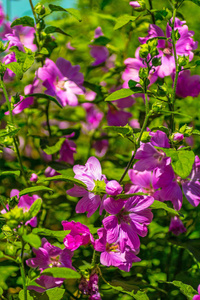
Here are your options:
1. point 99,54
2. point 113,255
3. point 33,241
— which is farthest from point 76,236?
point 99,54

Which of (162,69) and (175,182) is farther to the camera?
(162,69)

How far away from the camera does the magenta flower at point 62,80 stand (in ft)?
3.28

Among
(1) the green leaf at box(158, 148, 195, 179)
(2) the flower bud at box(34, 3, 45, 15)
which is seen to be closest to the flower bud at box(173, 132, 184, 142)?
(1) the green leaf at box(158, 148, 195, 179)

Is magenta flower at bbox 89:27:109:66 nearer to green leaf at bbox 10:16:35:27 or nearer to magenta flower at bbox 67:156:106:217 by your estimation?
green leaf at bbox 10:16:35:27

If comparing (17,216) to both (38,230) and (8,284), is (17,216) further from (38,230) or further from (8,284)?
(8,284)

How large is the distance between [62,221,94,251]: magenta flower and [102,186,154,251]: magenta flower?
5 centimetres

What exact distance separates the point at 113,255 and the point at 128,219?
79 mm

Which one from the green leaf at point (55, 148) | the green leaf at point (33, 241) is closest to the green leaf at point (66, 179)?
the green leaf at point (33, 241)

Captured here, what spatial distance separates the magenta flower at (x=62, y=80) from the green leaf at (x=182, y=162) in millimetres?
377

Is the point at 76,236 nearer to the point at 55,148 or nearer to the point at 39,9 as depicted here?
the point at 55,148

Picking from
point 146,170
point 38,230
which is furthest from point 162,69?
point 38,230

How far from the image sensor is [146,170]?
0.87m

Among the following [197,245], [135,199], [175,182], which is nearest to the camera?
[135,199]

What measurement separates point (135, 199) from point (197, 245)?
30 cm
